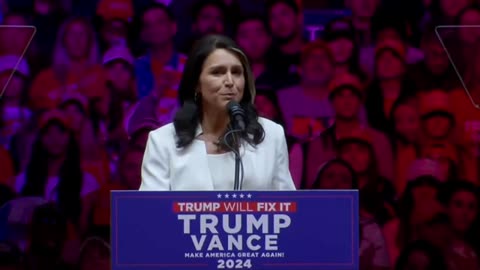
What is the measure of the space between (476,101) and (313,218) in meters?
2.80

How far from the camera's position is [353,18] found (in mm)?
5266

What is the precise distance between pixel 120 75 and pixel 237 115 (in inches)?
96.8

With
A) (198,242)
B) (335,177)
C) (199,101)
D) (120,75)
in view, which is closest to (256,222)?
(198,242)

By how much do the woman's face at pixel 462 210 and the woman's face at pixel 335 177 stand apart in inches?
23.6

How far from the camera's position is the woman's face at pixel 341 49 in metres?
5.26

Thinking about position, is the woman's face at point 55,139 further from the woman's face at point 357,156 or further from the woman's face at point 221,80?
the woman's face at point 221,80

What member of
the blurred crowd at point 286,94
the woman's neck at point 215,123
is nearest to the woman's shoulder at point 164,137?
the woman's neck at point 215,123

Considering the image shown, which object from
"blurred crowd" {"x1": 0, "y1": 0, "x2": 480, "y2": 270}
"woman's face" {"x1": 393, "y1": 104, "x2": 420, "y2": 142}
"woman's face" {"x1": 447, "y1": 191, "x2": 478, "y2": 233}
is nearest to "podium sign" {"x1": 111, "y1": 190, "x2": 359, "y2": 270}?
"blurred crowd" {"x1": 0, "y1": 0, "x2": 480, "y2": 270}

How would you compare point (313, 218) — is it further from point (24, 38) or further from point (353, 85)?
point (24, 38)

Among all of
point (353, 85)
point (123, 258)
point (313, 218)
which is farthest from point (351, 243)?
point (353, 85)

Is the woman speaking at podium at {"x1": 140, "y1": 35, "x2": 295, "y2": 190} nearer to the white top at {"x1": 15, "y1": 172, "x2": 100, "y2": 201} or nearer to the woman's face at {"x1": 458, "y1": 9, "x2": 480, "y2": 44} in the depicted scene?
the white top at {"x1": 15, "y1": 172, "x2": 100, "y2": 201}

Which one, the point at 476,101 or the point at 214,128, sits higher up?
the point at 476,101

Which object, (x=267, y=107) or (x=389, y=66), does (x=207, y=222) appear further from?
(x=389, y=66)

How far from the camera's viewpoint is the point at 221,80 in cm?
305
